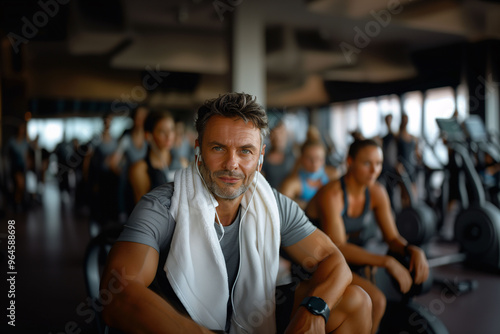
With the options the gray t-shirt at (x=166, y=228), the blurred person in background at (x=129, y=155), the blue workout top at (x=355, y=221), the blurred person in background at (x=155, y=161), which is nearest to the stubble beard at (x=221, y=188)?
the gray t-shirt at (x=166, y=228)

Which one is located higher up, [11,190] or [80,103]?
[80,103]

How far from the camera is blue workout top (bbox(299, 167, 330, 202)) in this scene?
2.88 m

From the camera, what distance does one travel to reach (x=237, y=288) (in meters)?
1.30

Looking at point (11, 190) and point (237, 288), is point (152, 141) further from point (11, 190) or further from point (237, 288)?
point (11, 190)

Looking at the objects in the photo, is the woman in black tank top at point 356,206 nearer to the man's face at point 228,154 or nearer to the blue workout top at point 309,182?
the man's face at point 228,154

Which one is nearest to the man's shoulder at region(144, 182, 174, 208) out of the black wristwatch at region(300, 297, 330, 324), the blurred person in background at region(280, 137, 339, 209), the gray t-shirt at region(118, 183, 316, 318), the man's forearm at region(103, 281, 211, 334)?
the gray t-shirt at region(118, 183, 316, 318)

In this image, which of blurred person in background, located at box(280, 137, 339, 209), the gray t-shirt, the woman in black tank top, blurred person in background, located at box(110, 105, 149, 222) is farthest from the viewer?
blurred person in background, located at box(280, 137, 339, 209)

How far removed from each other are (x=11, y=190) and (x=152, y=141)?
4.90 metres

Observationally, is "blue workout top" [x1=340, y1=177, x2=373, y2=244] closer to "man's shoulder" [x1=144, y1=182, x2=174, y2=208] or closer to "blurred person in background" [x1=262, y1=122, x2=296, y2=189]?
"man's shoulder" [x1=144, y1=182, x2=174, y2=208]

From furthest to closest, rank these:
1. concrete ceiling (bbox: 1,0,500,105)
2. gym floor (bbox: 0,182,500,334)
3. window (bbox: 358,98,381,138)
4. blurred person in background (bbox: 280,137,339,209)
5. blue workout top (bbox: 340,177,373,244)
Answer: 1. window (bbox: 358,98,381,138)
2. concrete ceiling (bbox: 1,0,500,105)
3. blurred person in background (bbox: 280,137,339,209)
4. gym floor (bbox: 0,182,500,334)
5. blue workout top (bbox: 340,177,373,244)

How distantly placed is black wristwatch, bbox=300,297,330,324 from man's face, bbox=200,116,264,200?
1.22ft

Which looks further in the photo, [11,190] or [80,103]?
[80,103]

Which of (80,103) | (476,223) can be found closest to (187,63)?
(80,103)

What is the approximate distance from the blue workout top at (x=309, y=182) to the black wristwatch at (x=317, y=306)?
1.70 m
